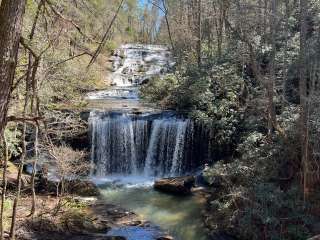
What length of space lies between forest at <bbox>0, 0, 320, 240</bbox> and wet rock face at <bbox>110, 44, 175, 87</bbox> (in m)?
6.42

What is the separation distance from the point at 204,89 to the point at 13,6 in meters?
15.7

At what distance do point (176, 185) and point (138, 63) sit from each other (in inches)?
860

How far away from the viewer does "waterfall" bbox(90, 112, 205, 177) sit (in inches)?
712

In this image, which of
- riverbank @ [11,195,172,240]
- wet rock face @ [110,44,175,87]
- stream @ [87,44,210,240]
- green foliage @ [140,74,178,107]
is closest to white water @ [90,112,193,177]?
stream @ [87,44,210,240]

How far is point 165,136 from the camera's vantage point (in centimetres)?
1844

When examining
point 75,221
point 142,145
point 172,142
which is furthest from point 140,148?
point 75,221

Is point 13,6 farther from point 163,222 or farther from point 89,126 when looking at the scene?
point 89,126

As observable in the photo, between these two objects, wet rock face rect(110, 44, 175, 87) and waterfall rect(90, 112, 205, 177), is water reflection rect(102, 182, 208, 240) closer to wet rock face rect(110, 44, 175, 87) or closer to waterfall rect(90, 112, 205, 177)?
waterfall rect(90, 112, 205, 177)

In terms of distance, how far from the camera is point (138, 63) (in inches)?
1409

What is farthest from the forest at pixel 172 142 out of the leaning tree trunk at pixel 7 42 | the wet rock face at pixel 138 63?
the wet rock face at pixel 138 63

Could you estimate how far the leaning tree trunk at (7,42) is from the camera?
345 centimetres

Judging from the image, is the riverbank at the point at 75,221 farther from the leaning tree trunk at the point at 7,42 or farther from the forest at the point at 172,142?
the leaning tree trunk at the point at 7,42

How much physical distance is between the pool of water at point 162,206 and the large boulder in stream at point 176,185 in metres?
0.27

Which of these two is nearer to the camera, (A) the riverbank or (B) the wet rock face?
(A) the riverbank
